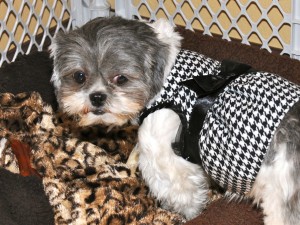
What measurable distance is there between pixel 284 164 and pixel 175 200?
2.35 feet

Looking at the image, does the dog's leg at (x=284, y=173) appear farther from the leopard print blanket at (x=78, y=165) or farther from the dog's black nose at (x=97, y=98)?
the dog's black nose at (x=97, y=98)

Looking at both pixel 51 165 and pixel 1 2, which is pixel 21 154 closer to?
pixel 51 165

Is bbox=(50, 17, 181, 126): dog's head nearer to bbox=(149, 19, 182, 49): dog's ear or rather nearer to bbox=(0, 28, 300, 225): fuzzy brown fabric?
bbox=(149, 19, 182, 49): dog's ear

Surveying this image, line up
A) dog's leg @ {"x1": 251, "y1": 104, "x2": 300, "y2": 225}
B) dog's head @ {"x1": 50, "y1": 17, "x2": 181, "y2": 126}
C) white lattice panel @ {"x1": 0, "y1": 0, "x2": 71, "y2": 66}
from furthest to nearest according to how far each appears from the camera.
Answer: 1. white lattice panel @ {"x1": 0, "y1": 0, "x2": 71, "y2": 66}
2. dog's head @ {"x1": 50, "y1": 17, "x2": 181, "y2": 126}
3. dog's leg @ {"x1": 251, "y1": 104, "x2": 300, "y2": 225}

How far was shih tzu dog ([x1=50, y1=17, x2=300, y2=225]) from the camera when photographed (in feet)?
8.54

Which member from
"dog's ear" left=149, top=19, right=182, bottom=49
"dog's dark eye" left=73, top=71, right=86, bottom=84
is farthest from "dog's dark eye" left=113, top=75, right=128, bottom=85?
"dog's ear" left=149, top=19, right=182, bottom=49

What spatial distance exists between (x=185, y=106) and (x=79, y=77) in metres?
0.54

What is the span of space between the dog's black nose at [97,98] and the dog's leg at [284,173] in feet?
2.65

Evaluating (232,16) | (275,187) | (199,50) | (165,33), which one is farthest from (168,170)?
(232,16)

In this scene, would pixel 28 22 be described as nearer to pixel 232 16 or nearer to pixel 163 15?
pixel 163 15

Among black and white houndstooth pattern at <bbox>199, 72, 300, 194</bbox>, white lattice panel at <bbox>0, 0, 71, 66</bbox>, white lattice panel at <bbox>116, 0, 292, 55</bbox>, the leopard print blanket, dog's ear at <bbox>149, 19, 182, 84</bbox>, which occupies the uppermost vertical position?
white lattice panel at <bbox>116, 0, 292, 55</bbox>

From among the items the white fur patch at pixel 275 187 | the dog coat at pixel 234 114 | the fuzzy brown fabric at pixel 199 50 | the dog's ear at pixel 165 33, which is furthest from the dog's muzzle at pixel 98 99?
the fuzzy brown fabric at pixel 199 50

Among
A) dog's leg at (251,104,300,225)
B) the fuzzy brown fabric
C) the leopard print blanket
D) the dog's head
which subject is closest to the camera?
dog's leg at (251,104,300,225)

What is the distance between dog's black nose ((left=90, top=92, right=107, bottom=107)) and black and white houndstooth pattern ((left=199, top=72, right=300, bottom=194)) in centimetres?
50
